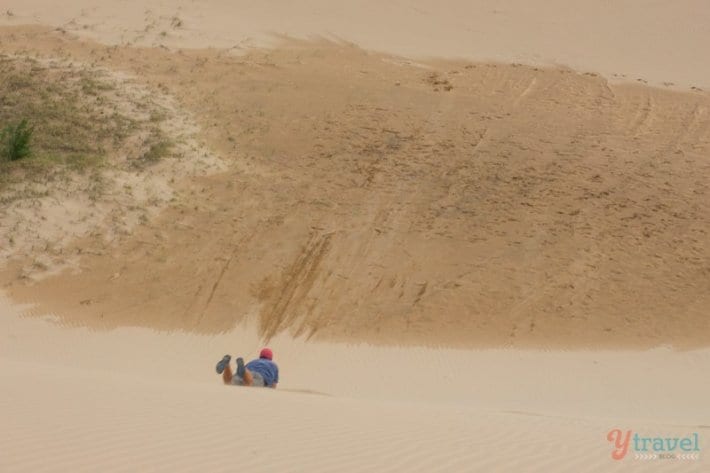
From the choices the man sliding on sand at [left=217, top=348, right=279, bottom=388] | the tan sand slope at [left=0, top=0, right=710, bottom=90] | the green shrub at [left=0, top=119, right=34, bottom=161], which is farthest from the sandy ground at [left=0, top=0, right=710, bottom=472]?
the green shrub at [left=0, top=119, right=34, bottom=161]

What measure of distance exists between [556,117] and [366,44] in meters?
6.27

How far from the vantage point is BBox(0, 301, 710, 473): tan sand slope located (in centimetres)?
619

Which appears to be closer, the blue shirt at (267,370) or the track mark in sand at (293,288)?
the blue shirt at (267,370)

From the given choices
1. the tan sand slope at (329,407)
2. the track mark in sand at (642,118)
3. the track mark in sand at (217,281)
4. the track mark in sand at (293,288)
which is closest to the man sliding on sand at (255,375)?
the tan sand slope at (329,407)

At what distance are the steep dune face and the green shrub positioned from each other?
8.97 feet

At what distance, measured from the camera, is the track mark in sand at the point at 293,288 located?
43.7 ft

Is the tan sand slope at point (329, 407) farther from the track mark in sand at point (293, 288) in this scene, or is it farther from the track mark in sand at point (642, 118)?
the track mark in sand at point (642, 118)

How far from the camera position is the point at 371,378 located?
12312mm

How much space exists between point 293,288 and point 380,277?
144 centimetres

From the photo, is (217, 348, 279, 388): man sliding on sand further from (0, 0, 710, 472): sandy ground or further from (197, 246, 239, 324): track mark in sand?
(197, 246, 239, 324): track mark in sand

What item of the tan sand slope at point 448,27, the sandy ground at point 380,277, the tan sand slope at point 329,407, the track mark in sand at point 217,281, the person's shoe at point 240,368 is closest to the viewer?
the tan sand slope at point 329,407

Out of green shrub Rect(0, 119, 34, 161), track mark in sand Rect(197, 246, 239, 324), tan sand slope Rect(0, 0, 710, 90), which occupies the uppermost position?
tan sand slope Rect(0, 0, 710, 90)

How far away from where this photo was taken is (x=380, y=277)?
14.3 meters

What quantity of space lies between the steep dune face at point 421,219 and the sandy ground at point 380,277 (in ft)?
0.15
